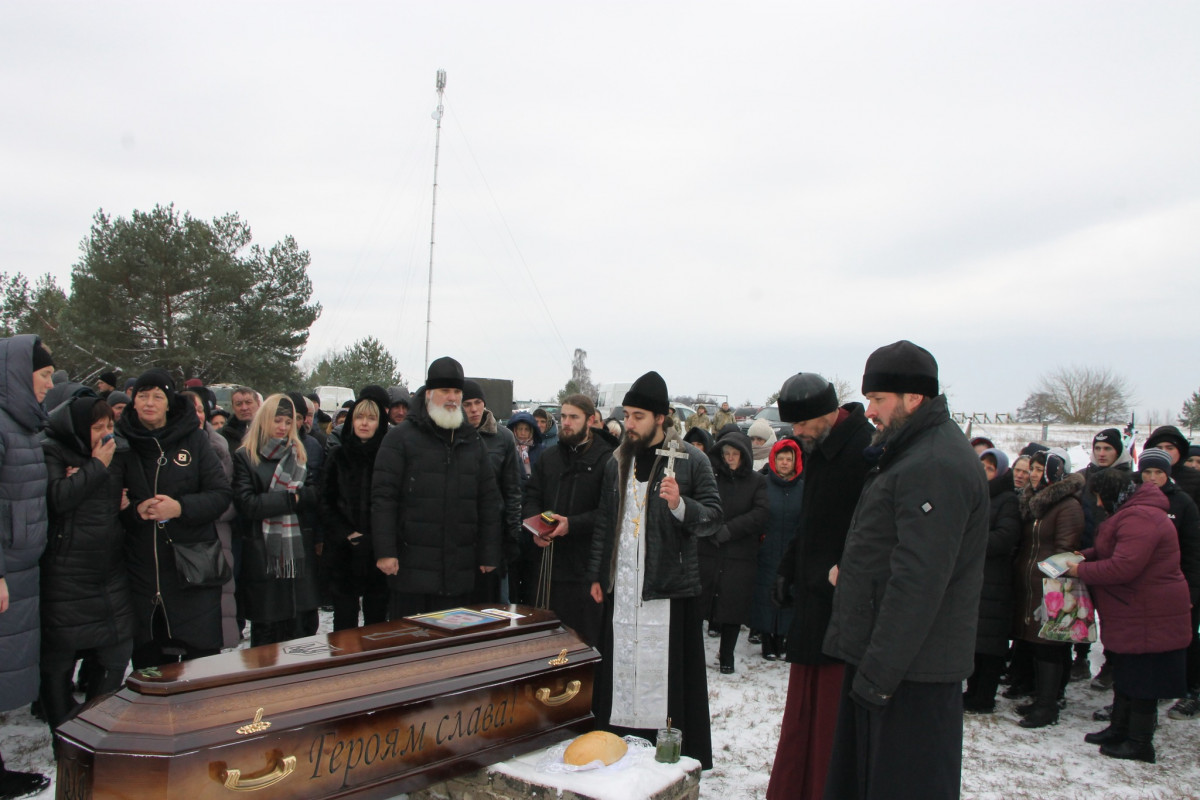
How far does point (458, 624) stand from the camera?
327cm

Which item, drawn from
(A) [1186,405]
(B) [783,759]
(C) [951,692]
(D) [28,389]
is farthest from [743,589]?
(A) [1186,405]

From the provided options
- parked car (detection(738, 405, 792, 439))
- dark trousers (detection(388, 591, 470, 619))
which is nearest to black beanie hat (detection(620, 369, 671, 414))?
dark trousers (detection(388, 591, 470, 619))

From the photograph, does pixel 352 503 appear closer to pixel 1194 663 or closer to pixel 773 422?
pixel 1194 663

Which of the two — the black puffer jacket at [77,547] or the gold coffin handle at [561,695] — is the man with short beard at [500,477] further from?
the black puffer jacket at [77,547]

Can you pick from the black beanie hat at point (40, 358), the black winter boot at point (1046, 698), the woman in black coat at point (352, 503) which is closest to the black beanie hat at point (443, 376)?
the woman in black coat at point (352, 503)

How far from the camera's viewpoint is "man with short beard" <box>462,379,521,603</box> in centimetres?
462

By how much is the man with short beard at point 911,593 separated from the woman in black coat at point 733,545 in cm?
294

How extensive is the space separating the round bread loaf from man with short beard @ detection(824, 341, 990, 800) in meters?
0.80

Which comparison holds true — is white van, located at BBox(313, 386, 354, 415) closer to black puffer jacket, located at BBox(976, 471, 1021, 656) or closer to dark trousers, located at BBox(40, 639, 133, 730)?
dark trousers, located at BBox(40, 639, 133, 730)

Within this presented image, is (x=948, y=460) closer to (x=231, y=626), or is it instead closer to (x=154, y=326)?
(x=231, y=626)

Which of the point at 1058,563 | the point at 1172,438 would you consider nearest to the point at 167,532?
the point at 1058,563

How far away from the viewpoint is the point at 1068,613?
4.57 meters

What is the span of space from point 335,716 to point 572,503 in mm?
1859

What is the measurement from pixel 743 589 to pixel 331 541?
9.67ft
